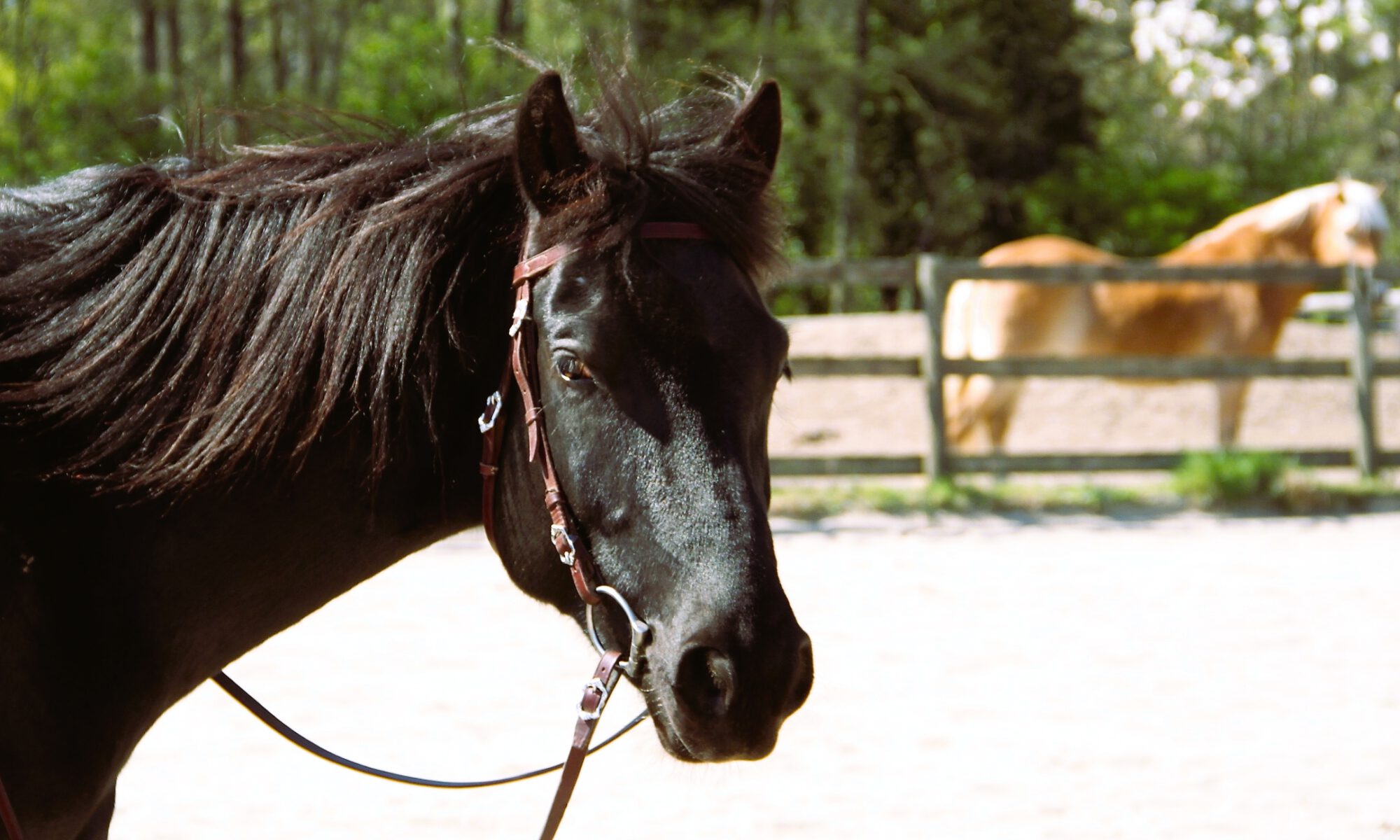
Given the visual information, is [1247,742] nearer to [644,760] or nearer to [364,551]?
[644,760]

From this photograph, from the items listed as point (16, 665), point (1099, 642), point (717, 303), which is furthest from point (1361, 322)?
point (16, 665)

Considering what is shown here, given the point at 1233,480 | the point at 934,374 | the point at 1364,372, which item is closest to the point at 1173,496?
the point at 1233,480

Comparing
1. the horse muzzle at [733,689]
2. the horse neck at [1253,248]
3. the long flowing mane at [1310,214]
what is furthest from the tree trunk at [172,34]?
the horse muzzle at [733,689]

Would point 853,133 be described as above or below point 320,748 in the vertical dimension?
below

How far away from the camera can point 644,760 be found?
410 centimetres

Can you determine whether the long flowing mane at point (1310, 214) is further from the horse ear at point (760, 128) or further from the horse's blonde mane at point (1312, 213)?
the horse ear at point (760, 128)

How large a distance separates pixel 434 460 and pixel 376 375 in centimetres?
15

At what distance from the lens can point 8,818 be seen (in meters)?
1.59

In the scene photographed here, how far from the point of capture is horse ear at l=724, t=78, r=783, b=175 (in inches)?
76.2

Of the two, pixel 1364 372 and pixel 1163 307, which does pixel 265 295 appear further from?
pixel 1364 372

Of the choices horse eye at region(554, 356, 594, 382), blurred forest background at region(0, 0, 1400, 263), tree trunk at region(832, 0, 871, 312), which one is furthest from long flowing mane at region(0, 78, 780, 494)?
tree trunk at region(832, 0, 871, 312)

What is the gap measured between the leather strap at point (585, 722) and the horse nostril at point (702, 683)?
4.9 inches

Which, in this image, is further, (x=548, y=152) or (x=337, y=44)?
(x=337, y=44)

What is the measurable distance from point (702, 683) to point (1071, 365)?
8242 millimetres
